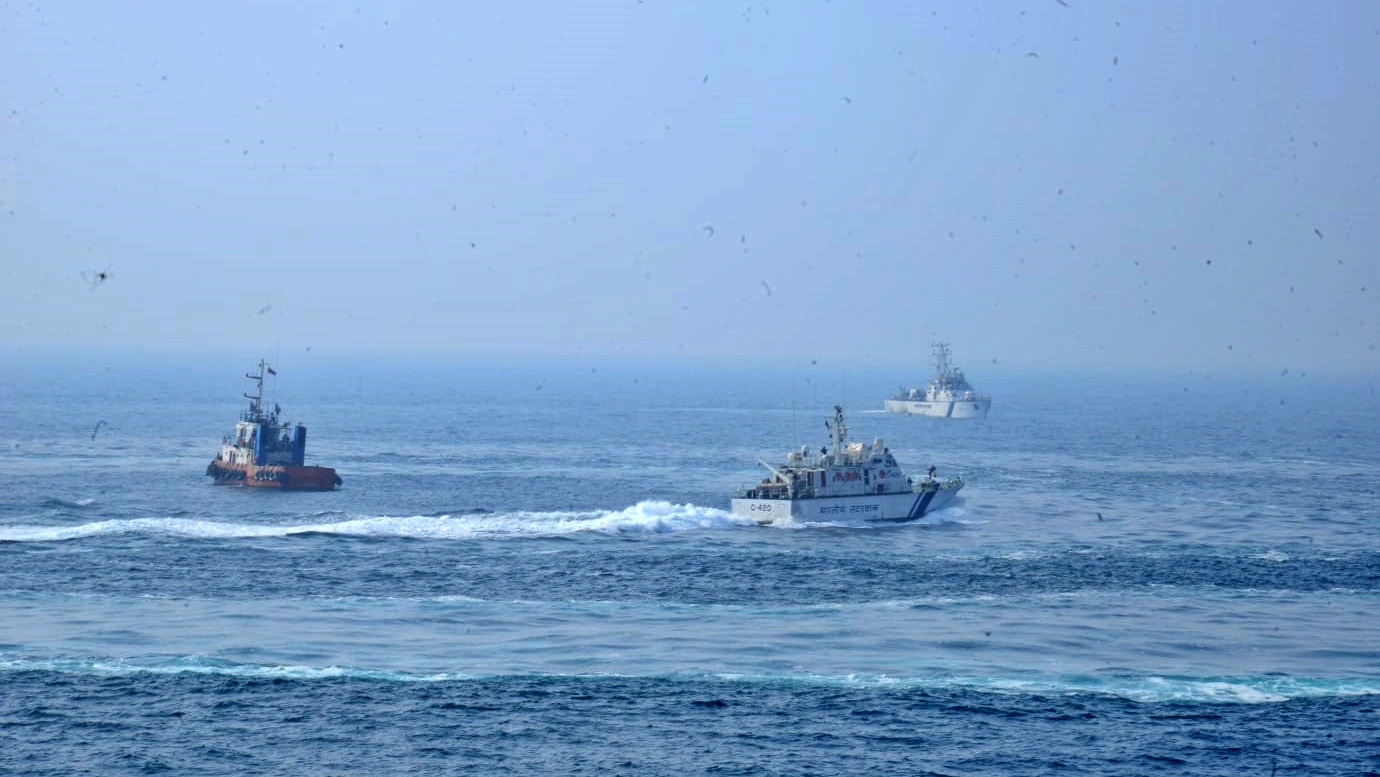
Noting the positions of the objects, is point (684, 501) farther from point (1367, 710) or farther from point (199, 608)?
point (1367, 710)

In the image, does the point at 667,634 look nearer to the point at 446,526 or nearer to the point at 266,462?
the point at 446,526

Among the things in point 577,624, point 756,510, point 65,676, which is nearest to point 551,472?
point 756,510

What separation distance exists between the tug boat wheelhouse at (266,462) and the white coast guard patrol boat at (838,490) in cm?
3667

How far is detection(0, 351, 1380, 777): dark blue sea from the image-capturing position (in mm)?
48094

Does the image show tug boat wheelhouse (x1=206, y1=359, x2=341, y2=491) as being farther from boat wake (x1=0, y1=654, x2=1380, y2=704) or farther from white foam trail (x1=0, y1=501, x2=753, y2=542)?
boat wake (x1=0, y1=654, x2=1380, y2=704)

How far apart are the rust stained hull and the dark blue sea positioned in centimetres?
196

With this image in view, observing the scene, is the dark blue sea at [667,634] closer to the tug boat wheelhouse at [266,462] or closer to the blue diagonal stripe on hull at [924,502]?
the blue diagonal stripe on hull at [924,502]

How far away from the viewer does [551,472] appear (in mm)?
135125

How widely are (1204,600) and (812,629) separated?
21.7 meters

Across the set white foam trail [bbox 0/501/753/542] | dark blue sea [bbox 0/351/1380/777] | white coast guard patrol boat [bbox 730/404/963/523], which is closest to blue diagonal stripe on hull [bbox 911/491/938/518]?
white coast guard patrol boat [bbox 730/404/963/523]

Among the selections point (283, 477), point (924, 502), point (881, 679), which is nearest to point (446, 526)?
point (283, 477)

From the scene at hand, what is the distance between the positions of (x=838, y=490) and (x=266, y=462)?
159 ft

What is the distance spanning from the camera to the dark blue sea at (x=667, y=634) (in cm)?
4809

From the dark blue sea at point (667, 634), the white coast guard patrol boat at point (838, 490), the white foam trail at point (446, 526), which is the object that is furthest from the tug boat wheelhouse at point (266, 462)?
the white coast guard patrol boat at point (838, 490)
